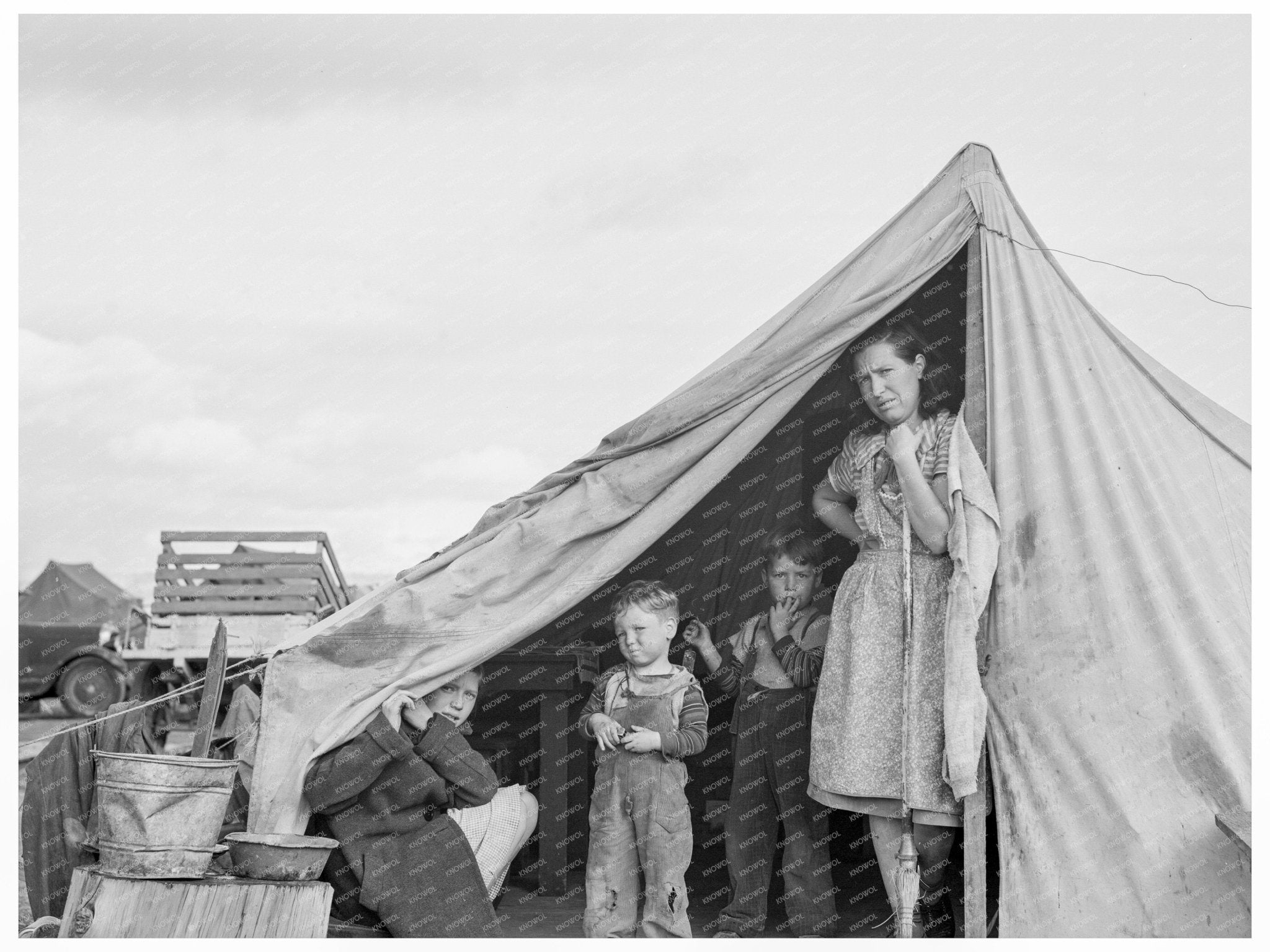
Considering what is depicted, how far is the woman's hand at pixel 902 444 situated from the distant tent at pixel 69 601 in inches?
578

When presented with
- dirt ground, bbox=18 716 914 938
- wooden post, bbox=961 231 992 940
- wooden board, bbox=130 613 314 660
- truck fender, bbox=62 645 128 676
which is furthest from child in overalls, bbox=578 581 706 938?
truck fender, bbox=62 645 128 676

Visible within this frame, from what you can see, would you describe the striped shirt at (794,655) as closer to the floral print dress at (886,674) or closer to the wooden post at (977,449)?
the floral print dress at (886,674)

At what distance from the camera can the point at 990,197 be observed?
4.40m

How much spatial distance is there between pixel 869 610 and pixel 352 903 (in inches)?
81.6

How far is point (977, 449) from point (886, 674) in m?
0.87

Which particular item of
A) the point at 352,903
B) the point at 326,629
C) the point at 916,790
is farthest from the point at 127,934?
the point at 916,790

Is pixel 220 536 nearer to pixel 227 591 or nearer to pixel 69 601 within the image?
pixel 227 591

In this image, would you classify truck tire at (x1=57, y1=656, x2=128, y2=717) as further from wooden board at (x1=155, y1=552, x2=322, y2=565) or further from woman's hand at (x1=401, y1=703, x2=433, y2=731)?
woman's hand at (x1=401, y1=703, x2=433, y2=731)

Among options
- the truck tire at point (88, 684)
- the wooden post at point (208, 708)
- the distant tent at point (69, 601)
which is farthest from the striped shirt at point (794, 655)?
the distant tent at point (69, 601)

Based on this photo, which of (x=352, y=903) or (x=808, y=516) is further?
(x=808, y=516)

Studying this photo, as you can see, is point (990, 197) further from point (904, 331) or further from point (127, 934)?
point (127, 934)

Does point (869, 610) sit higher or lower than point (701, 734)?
higher

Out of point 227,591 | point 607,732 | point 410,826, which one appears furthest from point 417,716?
point 227,591

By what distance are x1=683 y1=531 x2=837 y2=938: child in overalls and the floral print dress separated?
0.25 m
